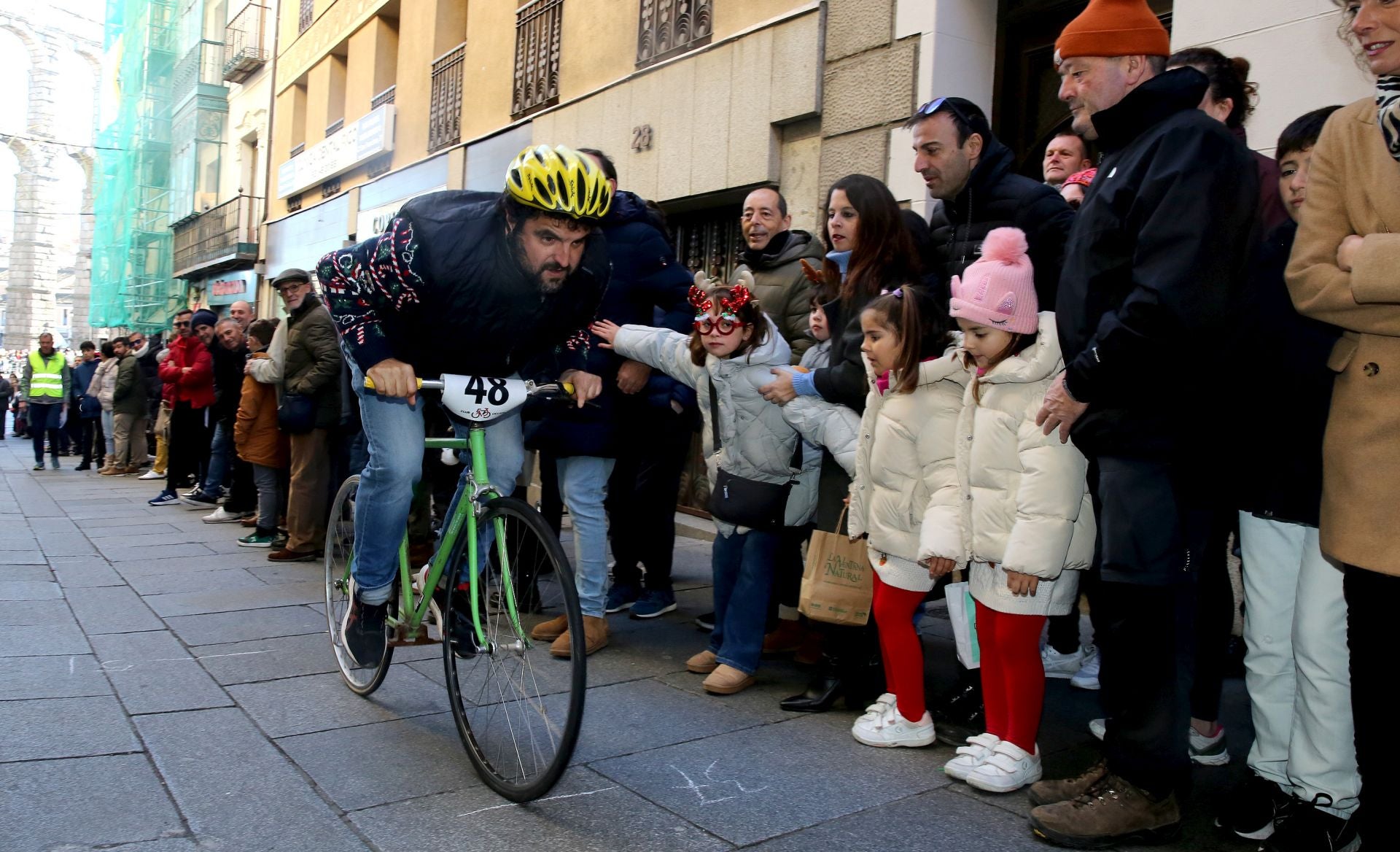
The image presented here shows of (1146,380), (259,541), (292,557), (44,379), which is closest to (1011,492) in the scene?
(1146,380)

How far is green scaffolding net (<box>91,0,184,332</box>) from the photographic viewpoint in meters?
32.9

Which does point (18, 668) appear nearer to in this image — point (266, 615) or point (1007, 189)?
point (266, 615)

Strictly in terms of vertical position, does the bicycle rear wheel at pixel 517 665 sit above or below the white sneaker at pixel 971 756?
above

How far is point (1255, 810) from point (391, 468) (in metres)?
2.74

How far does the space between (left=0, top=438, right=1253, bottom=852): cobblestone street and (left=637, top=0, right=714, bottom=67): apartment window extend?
603 cm

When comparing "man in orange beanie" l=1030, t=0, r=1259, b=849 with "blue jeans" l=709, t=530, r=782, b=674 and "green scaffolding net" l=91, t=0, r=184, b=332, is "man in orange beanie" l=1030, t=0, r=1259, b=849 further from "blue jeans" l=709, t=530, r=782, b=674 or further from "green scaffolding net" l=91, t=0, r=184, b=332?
"green scaffolding net" l=91, t=0, r=184, b=332

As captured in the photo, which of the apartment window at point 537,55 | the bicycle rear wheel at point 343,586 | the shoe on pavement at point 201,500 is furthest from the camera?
the apartment window at point 537,55

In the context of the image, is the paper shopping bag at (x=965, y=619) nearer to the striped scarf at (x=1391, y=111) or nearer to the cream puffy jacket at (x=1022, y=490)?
the cream puffy jacket at (x=1022, y=490)

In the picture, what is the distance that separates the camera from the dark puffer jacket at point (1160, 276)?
2645 millimetres

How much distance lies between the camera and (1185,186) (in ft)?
8.70

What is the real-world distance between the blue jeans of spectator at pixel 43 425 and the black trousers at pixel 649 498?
48.1 feet

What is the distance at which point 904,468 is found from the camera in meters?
3.65

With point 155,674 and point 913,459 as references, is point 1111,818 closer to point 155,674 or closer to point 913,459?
point 913,459

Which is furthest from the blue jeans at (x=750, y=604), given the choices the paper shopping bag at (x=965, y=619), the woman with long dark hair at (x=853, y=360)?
the paper shopping bag at (x=965, y=619)
